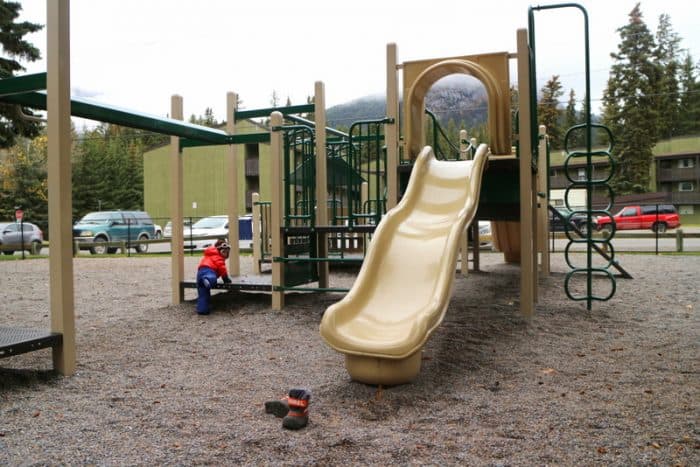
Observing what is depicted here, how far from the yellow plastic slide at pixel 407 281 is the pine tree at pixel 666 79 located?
45134 millimetres

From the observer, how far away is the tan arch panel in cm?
680

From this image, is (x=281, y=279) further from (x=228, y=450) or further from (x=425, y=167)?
(x=228, y=450)

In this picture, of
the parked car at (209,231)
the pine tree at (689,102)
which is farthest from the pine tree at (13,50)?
the pine tree at (689,102)

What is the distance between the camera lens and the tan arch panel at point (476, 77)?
680 centimetres

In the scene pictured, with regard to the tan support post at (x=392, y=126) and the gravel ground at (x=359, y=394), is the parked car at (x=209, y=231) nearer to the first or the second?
the gravel ground at (x=359, y=394)

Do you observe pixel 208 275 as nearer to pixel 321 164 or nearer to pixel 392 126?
pixel 321 164

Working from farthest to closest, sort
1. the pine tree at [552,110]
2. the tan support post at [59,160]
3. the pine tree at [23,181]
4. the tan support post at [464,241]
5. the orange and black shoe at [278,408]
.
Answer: the pine tree at [552,110], the pine tree at [23,181], the tan support post at [464,241], the tan support post at [59,160], the orange and black shoe at [278,408]

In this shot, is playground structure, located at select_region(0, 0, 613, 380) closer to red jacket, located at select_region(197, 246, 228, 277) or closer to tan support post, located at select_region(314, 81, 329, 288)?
tan support post, located at select_region(314, 81, 329, 288)

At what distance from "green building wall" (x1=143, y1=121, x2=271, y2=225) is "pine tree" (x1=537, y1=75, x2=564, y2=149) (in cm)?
2229

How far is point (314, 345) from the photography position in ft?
17.8

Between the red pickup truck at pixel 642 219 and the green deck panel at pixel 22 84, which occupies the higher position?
the green deck panel at pixel 22 84

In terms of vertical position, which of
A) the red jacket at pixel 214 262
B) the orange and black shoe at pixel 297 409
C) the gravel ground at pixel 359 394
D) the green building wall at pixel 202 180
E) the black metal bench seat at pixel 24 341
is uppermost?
the green building wall at pixel 202 180

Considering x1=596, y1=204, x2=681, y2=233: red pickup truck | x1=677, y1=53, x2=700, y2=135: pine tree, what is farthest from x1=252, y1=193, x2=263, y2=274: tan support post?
x1=677, y1=53, x2=700, y2=135: pine tree

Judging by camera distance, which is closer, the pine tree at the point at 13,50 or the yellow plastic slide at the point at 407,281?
the yellow plastic slide at the point at 407,281
